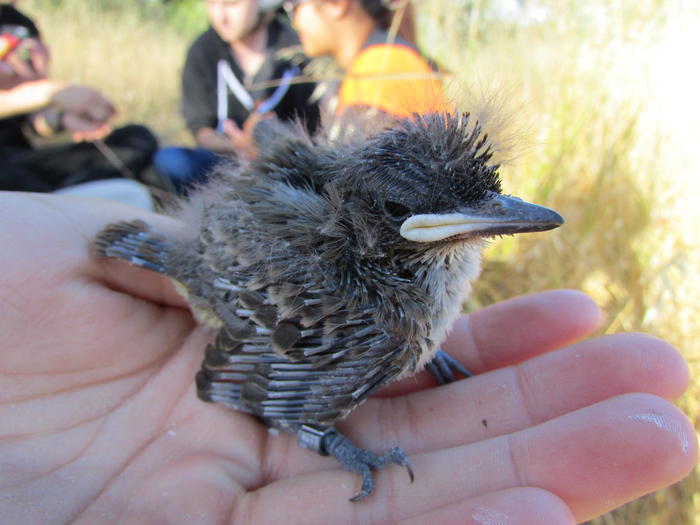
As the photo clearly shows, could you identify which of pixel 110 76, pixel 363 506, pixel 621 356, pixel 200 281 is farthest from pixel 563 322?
pixel 110 76

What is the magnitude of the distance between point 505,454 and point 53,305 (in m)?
1.67

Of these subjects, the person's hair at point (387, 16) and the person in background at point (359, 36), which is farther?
the person's hair at point (387, 16)

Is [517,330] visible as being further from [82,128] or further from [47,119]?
[47,119]

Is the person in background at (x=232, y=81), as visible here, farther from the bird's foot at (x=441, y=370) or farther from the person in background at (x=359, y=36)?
the bird's foot at (x=441, y=370)

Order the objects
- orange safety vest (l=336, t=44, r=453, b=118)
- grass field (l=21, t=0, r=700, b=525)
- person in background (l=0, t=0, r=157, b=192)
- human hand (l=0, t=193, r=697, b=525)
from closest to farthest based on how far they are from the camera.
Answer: human hand (l=0, t=193, r=697, b=525) < orange safety vest (l=336, t=44, r=453, b=118) < grass field (l=21, t=0, r=700, b=525) < person in background (l=0, t=0, r=157, b=192)

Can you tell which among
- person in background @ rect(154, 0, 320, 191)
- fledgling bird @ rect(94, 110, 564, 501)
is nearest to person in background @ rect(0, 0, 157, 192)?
person in background @ rect(154, 0, 320, 191)

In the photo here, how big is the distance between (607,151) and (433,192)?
234cm

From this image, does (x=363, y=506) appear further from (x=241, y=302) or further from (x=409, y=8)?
(x=409, y=8)

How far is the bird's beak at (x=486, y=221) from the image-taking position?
1150mm

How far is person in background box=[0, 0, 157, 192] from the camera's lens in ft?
11.7

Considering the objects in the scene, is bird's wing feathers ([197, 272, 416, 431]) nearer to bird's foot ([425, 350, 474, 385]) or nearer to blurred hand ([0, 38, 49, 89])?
bird's foot ([425, 350, 474, 385])

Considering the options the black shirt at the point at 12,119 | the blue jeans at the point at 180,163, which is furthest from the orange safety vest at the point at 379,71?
the black shirt at the point at 12,119

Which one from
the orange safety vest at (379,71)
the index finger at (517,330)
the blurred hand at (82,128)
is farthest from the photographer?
the blurred hand at (82,128)

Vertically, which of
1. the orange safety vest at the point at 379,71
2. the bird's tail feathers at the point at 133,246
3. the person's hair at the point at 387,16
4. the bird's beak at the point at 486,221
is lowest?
the bird's tail feathers at the point at 133,246
